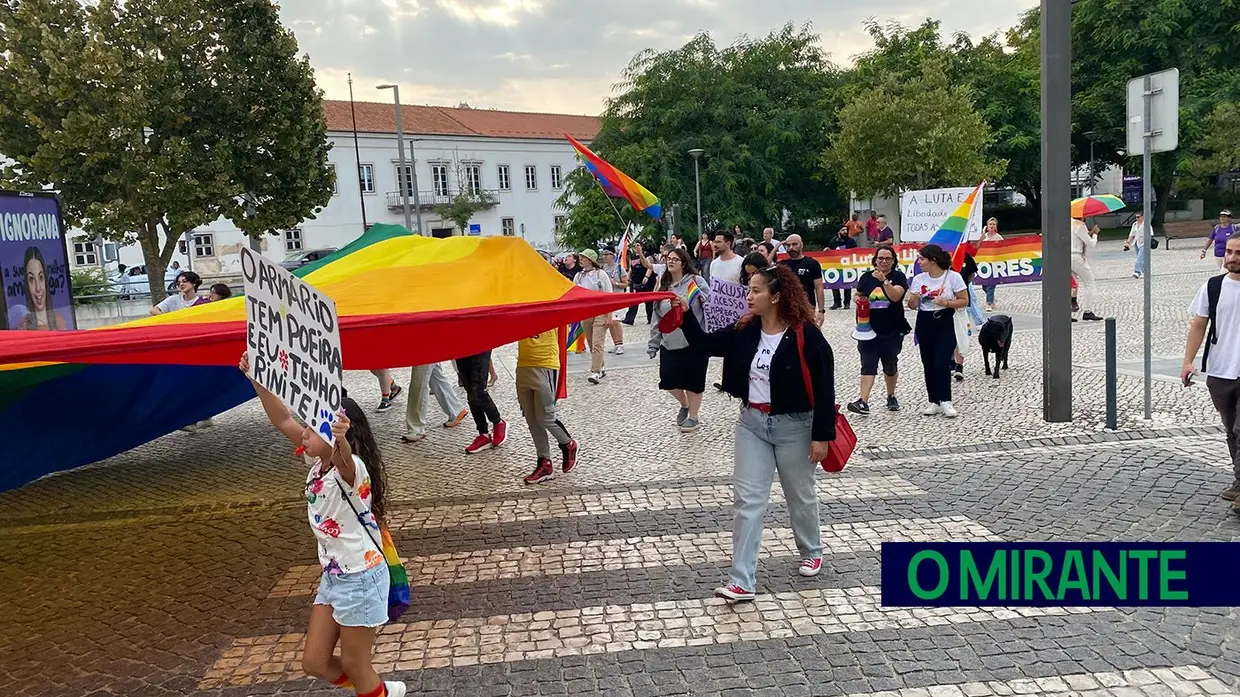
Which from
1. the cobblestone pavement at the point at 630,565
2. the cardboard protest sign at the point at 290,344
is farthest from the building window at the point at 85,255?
the cardboard protest sign at the point at 290,344

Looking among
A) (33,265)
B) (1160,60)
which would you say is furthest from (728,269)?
(1160,60)

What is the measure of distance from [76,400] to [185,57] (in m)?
18.1

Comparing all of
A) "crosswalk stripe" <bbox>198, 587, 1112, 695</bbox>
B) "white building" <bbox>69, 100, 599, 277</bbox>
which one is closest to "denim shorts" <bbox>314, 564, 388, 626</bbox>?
"crosswalk stripe" <bbox>198, 587, 1112, 695</bbox>

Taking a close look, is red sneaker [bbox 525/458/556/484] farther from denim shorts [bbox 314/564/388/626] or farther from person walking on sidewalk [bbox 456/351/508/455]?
denim shorts [bbox 314/564/388/626]

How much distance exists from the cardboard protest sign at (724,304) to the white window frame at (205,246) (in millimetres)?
49944

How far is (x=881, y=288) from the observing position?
28.2ft

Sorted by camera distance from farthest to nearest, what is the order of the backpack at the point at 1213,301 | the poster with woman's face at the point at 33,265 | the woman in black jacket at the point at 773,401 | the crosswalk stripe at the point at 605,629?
the poster with woman's face at the point at 33,265 → the backpack at the point at 1213,301 → the woman in black jacket at the point at 773,401 → the crosswalk stripe at the point at 605,629

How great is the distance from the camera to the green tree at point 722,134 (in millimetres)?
35281

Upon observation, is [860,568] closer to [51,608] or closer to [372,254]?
[372,254]

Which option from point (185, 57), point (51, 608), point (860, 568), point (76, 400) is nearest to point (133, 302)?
point (185, 57)

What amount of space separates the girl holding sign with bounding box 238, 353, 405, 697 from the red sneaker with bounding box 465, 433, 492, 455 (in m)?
5.03

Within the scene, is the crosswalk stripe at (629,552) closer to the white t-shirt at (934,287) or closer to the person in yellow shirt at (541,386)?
the person in yellow shirt at (541,386)

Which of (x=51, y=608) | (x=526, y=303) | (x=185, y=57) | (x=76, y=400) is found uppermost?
(x=185, y=57)

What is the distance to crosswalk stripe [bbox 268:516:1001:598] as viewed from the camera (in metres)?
5.34
